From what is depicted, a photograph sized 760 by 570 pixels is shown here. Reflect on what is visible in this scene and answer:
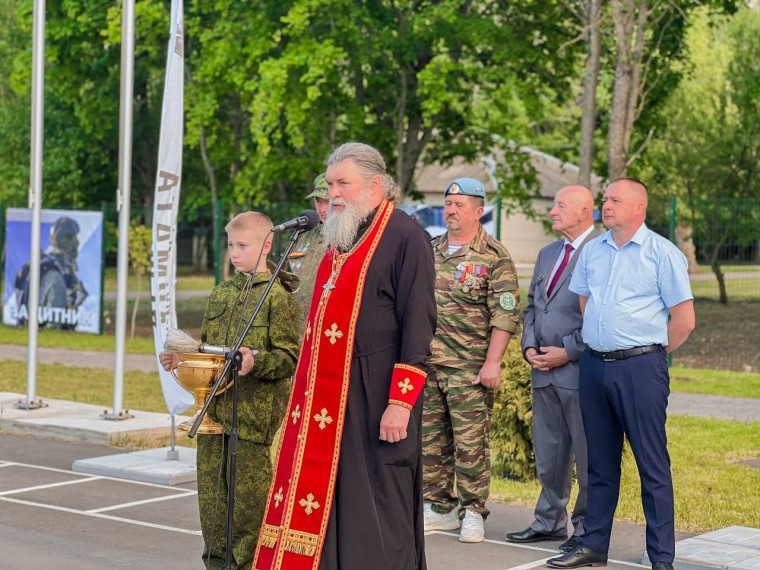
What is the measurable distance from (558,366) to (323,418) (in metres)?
2.56

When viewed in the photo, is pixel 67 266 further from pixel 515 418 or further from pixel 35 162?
pixel 515 418

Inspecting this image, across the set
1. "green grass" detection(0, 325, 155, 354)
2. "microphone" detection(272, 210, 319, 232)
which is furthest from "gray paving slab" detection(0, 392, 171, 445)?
"green grass" detection(0, 325, 155, 354)

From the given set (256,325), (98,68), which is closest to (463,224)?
(256,325)

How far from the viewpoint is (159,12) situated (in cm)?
2228

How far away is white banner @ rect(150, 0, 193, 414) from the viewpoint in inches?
393

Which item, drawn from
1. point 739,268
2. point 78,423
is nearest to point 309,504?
point 78,423

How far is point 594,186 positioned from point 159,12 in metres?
9.22

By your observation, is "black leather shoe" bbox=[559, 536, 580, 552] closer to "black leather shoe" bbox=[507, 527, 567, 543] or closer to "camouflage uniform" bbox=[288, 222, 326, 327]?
"black leather shoe" bbox=[507, 527, 567, 543]

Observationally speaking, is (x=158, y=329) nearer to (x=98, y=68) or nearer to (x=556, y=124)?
(x=98, y=68)

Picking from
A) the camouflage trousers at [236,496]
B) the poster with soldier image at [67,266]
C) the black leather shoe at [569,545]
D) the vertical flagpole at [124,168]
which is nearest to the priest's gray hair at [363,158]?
the camouflage trousers at [236,496]

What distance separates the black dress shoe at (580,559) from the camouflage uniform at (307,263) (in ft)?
7.03

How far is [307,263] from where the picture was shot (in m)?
7.89

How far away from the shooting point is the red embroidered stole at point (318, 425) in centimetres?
525

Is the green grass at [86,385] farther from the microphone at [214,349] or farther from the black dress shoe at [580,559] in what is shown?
the microphone at [214,349]
